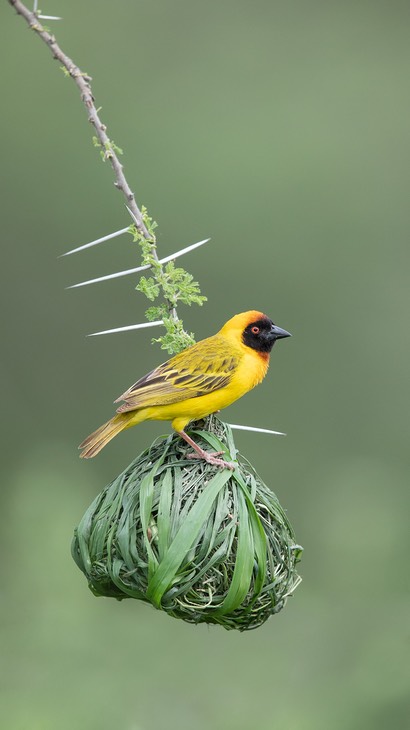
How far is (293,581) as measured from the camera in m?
3.60

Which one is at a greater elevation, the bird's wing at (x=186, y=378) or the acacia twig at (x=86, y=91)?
the acacia twig at (x=86, y=91)

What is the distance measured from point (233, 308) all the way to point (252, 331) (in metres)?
3.59

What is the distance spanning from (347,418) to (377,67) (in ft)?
9.51

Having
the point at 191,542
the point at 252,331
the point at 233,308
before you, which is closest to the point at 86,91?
the point at 252,331

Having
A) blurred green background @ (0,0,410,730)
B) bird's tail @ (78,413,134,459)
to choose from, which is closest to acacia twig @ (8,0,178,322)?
bird's tail @ (78,413,134,459)

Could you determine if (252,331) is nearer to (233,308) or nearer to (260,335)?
(260,335)

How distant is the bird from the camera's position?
11.7ft

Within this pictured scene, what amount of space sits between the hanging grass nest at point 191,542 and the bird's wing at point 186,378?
138 mm

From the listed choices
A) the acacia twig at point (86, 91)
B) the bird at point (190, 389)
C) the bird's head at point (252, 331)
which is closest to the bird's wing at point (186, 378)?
the bird at point (190, 389)

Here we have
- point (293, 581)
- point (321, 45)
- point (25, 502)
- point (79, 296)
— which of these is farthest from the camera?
point (321, 45)

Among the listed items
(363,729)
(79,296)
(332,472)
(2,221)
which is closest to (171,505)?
(363,729)

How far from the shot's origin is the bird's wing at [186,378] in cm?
360

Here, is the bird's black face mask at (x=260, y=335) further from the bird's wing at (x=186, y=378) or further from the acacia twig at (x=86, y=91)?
the acacia twig at (x=86, y=91)

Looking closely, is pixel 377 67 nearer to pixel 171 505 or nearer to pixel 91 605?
pixel 91 605
